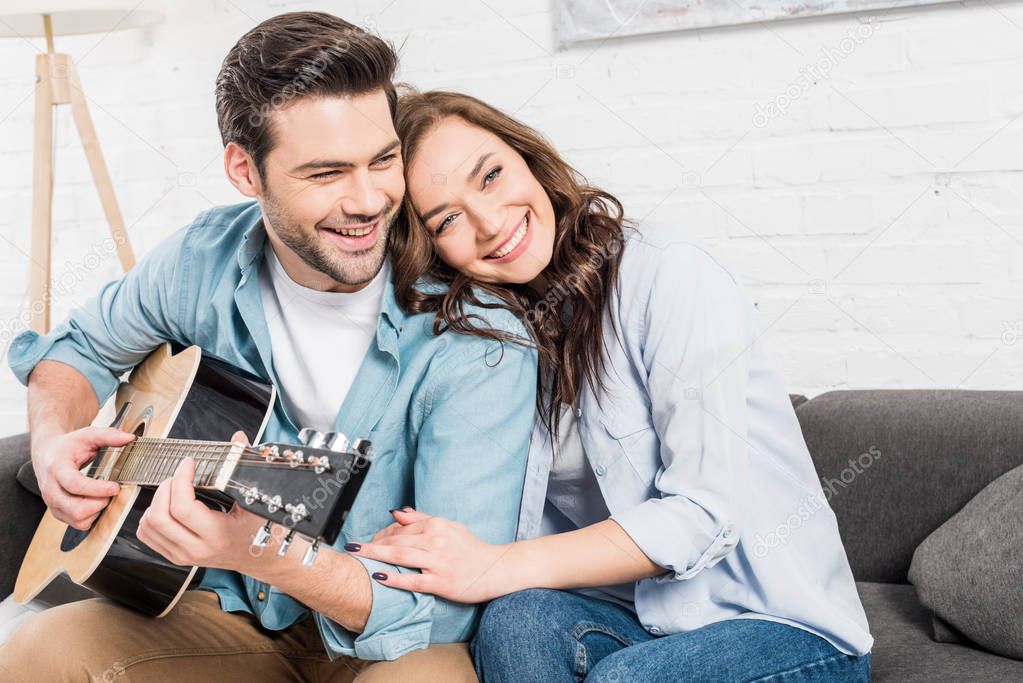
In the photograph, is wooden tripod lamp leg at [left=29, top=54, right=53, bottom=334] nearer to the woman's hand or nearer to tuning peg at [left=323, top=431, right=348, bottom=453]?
the woman's hand

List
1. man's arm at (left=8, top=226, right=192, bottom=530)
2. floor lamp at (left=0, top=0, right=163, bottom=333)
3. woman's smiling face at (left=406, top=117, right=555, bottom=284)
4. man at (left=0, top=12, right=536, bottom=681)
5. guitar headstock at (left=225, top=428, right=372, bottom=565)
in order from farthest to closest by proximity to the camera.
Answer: floor lamp at (left=0, top=0, right=163, bottom=333)
man's arm at (left=8, top=226, right=192, bottom=530)
woman's smiling face at (left=406, top=117, right=555, bottom=284)
man at (left=0, top=12, right=536, bottom=681)
guitar headstock at (left=225, top=428, right=372, bottom=565)

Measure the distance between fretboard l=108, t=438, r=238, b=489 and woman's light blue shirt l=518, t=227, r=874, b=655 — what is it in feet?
1.50

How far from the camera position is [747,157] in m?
2.06

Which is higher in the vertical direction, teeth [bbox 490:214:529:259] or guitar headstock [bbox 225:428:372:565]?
teeth [bbox 490:214:529:259]

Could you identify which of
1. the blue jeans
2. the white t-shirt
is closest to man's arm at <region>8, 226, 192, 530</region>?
the white t-shirt

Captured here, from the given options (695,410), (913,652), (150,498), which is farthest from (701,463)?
(150,498)

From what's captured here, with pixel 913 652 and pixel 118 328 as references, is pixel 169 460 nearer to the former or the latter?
pixel 118 328

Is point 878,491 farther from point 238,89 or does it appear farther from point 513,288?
point 238,89

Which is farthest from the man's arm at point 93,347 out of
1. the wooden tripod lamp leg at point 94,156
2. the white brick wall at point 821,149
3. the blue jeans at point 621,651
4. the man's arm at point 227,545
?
the white brick wall at point 821,149

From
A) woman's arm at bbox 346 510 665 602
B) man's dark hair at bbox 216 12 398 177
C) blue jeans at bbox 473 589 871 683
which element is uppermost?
man's dark hair at bbox 216 12 398 177

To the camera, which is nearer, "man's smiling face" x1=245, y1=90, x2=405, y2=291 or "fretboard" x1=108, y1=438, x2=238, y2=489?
"fretboard" x1=108, y1=438, x2=238, y2=489

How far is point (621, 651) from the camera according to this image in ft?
4.03

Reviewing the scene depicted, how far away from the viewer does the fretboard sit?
1082 mm

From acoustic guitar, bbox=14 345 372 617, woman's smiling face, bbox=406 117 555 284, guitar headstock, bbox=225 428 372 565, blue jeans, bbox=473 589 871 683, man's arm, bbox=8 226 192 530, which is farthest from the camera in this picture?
man's arm, bbox=8 226 192 530
